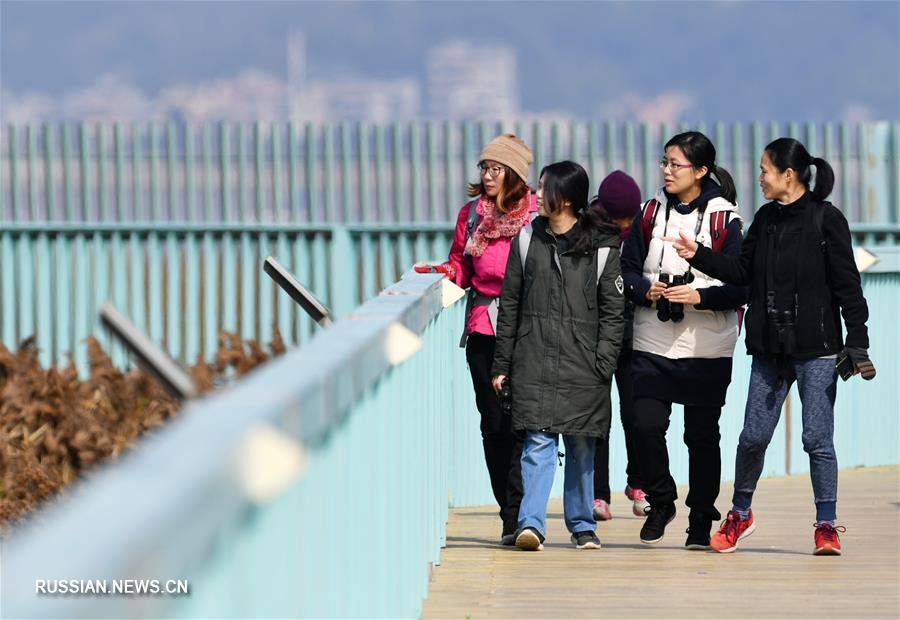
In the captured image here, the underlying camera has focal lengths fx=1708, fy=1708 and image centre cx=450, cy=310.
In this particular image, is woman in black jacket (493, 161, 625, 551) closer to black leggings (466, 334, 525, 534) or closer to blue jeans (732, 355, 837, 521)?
black leggings (466, 334, 525, 534)

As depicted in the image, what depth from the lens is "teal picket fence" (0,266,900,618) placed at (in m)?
1.31

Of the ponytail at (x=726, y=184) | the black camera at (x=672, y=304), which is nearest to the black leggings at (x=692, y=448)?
the black camera at (x=672, y=304)

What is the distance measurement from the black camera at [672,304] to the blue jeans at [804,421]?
32 centimetres

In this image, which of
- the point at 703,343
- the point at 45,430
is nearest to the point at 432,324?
the point at 703,343

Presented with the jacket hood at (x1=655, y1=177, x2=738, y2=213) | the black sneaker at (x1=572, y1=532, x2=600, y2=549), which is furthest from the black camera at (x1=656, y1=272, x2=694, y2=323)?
the black sneaker at (x1=572, y1=532, x2=600, y2=549)

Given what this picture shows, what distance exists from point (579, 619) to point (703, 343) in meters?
1.65

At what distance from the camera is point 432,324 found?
5.39 meters

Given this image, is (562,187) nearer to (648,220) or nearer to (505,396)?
(648,220)

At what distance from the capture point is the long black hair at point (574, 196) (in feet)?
20.1

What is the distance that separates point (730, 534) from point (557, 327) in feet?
3.27

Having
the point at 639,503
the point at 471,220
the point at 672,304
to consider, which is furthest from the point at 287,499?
the point at 639,503

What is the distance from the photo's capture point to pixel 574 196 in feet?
20.2

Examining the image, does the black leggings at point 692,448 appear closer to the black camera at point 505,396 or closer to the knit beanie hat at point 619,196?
the black camera at point 505,396

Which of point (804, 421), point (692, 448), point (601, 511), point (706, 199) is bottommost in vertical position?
point (601, 511)
